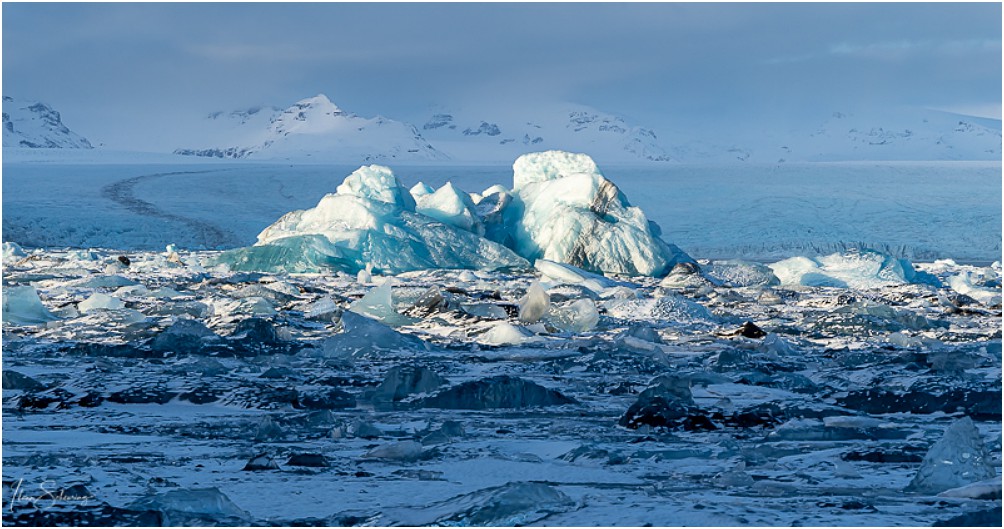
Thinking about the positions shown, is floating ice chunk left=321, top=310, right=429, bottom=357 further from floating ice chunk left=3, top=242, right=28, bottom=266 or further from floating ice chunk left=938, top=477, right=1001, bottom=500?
floating ice chunk left=3, top=242, right=28, bottom=266

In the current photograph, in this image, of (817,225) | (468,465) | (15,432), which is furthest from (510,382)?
(817,225)

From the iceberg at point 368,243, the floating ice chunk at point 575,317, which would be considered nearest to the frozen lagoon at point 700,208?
the iceberg at point 368,243

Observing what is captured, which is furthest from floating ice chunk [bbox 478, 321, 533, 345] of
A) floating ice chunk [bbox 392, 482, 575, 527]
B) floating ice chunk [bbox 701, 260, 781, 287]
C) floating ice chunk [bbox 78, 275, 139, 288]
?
floating ice chunk [bbox 701, 260, 781, 287]

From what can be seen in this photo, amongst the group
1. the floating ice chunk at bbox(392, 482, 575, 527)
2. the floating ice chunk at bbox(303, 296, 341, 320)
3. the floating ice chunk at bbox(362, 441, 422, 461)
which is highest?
the floating ice chunk at bbox(392, 482, 575, 527)

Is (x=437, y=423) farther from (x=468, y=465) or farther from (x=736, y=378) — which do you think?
(x=736, y=378)

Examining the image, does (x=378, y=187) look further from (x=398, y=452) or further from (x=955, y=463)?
(x=955, y=463)

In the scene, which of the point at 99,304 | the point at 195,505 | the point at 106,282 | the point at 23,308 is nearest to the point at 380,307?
the point at 99,304
